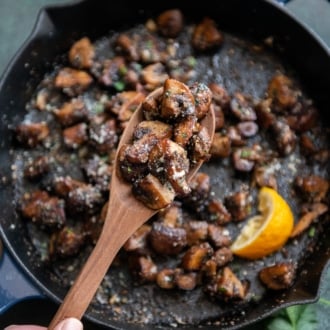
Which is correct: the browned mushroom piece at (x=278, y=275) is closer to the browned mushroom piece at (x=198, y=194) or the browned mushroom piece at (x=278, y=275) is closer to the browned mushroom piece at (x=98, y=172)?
the browned mushroom piece at (x=198, y=194)

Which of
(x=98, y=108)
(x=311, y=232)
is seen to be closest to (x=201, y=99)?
(x=98, y=108)

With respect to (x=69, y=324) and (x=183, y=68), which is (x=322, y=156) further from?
(x=69, y=324)

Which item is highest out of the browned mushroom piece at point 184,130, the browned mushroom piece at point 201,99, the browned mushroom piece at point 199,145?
the browned mushroom piece at point 201,99

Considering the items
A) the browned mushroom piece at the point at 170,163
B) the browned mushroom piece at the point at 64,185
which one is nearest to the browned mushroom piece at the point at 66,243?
the browned mushroom piece at the point at 64,185

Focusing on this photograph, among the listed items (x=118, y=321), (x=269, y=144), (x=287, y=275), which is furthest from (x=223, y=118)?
(x=118, y=321)

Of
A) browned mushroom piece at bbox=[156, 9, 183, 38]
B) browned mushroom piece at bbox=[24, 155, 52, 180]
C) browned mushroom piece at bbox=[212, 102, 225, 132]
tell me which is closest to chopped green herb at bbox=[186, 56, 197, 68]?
browned mushroom piece at bbox=[156, 9, 183, 38]

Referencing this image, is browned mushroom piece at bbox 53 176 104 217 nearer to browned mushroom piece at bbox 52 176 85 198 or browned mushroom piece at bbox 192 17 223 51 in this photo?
browned mushroom piece at bbox 52 176 85 198
